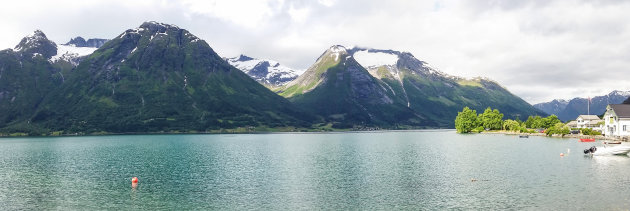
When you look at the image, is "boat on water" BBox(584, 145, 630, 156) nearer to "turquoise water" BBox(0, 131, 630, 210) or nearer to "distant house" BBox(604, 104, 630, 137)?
"turquoise water" BBox(0, 131, 630, 210)

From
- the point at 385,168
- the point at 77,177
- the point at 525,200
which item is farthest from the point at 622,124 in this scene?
the point at 77,177

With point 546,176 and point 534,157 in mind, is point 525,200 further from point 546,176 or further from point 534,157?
point 534,157

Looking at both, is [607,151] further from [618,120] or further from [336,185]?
[336,185]

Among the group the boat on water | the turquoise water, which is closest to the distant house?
the boat on water

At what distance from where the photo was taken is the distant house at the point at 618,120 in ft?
551

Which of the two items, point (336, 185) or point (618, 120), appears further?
point (618, 120)

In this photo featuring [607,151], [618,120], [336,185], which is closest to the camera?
[336,185]

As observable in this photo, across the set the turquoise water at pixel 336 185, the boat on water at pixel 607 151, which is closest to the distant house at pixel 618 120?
the boat on water at pixel 607 151

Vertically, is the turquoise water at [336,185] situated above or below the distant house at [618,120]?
below

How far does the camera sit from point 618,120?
16912cm

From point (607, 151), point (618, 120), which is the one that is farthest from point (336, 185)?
point (618, 120)

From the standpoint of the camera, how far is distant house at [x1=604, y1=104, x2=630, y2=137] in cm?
16788

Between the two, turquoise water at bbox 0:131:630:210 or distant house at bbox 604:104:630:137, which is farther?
distant house at bbox 604:104:630:137

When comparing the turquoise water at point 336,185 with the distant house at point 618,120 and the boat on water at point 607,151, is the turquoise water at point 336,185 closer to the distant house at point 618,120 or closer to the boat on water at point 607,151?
the boat on water at point 607,151
